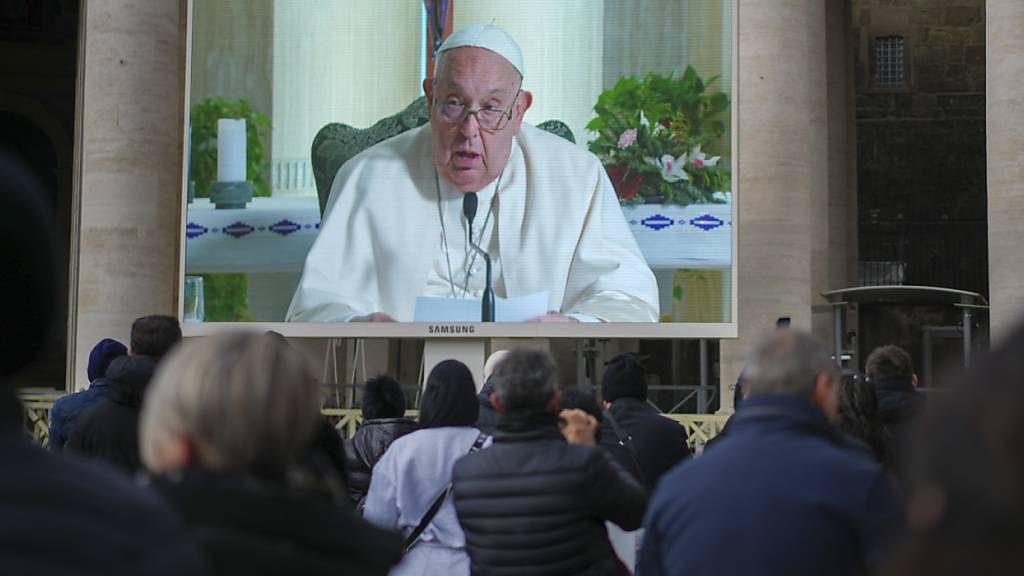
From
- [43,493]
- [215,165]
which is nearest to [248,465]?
[43,493]

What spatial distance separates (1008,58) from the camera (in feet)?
39.5

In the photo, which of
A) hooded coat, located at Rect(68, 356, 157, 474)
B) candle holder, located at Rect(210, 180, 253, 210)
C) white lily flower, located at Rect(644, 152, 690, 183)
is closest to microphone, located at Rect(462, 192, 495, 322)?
white lily flower, located at Rect(644, 152, 690, 183)

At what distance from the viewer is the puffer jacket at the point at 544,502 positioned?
13.3 feet

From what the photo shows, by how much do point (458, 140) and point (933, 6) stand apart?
602 inches

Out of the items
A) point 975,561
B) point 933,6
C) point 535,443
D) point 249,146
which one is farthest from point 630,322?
point 933,6

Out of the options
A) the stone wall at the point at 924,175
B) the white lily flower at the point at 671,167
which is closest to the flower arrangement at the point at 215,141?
the white lily flower at the point at 671,167

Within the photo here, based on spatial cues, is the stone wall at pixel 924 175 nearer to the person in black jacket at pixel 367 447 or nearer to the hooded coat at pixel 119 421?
the person in black jacket at pixel 367 447

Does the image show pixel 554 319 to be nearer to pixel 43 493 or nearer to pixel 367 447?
pixel 367 447

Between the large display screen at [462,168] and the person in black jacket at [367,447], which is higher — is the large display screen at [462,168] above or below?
above

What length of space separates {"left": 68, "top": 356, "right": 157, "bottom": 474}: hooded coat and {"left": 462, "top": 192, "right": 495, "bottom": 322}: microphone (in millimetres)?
7045

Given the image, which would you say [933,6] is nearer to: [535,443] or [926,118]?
[926,118]

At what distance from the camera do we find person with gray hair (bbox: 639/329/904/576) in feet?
9.88

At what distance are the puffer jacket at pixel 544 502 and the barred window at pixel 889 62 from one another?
23.1 m

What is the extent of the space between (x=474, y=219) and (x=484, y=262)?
0.40m
